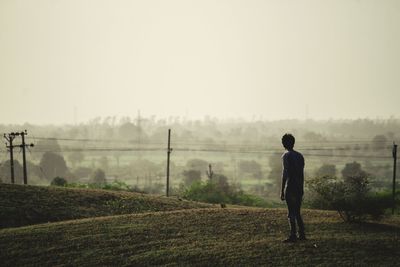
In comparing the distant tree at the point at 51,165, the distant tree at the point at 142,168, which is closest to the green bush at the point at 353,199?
the distant tree at the point at 51,165

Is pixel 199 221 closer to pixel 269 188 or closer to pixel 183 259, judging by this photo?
pixel 183 259

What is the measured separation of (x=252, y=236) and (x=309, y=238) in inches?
82.2

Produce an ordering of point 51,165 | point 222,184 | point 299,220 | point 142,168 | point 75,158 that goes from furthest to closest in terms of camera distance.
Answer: point 75,158
point 142,168
point 51,165
point 222,184
point 299,220

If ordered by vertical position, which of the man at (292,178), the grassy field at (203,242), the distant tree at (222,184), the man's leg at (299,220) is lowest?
the distant tree at (222,184)

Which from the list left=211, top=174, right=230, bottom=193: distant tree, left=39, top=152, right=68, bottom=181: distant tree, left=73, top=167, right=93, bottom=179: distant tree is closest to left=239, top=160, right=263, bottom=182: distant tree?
left=73, top=167, right=93, bottom=179: distant tree

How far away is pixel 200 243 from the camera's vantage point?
49.8 feet

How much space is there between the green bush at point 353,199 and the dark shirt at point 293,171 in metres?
4.85

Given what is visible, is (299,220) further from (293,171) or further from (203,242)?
(203,242)

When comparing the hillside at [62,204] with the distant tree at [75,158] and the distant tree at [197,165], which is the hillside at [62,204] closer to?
the distant tree at [197,165]

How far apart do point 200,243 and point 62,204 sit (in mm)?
14095

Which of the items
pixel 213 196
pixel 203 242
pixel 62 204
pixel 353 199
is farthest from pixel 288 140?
pixel 213 196

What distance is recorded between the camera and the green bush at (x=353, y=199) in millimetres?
17516

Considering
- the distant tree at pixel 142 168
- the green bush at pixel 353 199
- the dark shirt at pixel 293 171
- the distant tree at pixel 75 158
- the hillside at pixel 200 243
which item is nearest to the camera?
the hillside at pixel 200 243

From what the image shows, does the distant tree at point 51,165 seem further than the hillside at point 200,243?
Yes
